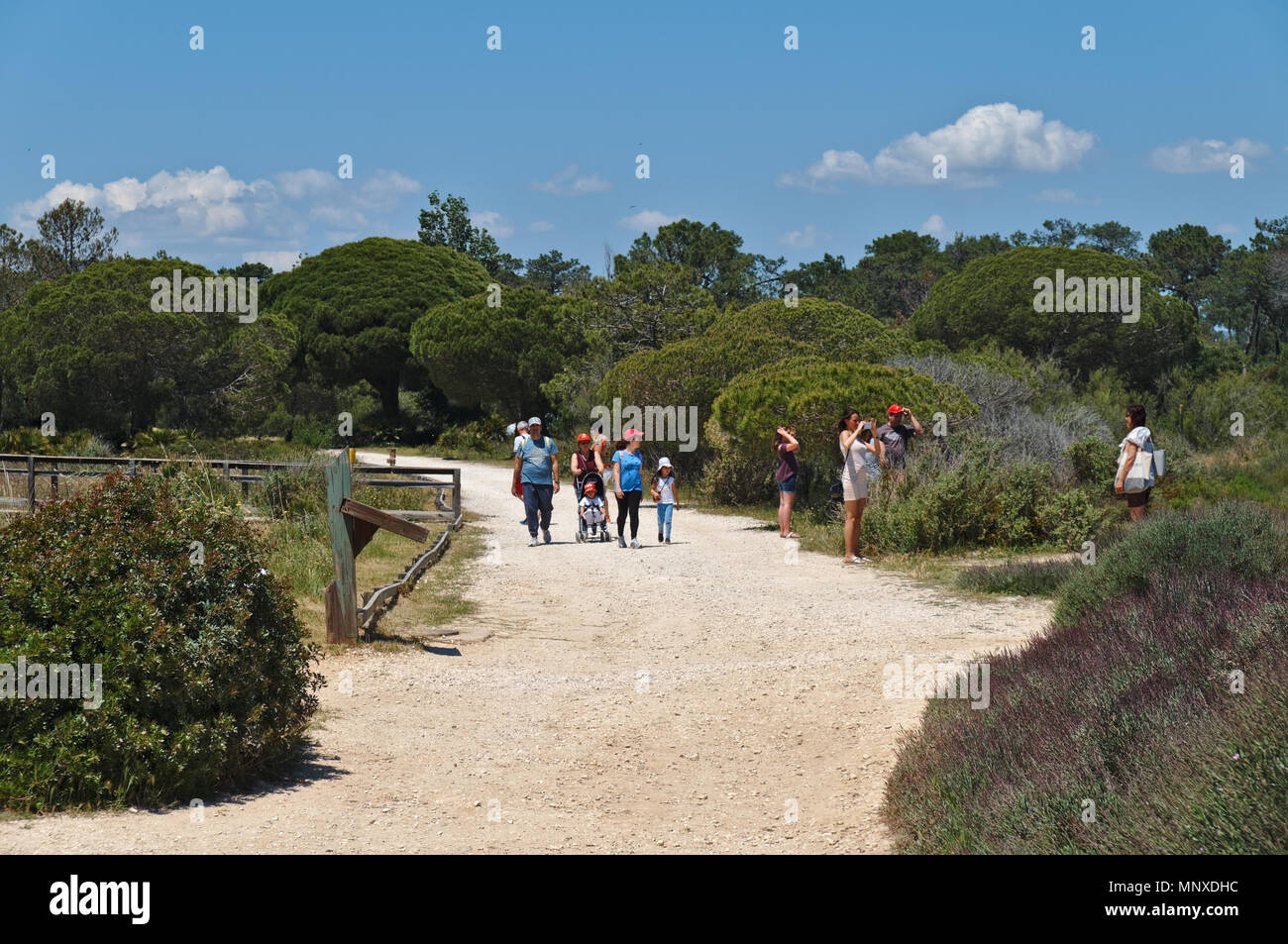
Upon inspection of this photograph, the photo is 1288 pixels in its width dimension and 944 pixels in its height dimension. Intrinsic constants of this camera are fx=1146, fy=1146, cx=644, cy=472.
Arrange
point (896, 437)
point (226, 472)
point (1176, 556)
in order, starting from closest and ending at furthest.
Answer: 1. point (1176, 556)
2. point (896, 437)
3. point (226, 472)

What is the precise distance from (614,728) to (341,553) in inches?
121

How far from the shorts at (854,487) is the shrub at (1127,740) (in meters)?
6.05

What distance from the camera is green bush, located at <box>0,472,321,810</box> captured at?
4.91m

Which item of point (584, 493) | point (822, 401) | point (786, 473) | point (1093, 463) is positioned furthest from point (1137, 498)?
point (584, 493)

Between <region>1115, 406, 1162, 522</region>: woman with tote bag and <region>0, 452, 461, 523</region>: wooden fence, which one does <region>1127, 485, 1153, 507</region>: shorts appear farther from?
<region>0, 452, 461, 523</region>: wooden fence

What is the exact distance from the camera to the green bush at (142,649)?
16.1 ft

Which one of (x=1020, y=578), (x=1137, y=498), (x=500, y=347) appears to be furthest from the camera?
(x=500, y=347)

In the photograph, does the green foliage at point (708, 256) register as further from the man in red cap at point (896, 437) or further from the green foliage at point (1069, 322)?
the man in red cap at point (896, 437)

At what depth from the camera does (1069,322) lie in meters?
40.2

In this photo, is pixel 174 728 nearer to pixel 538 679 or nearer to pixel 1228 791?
pixel 538 679

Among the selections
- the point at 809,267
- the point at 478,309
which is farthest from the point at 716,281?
the point at 809,267

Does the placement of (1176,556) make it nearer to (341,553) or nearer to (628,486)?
(341,553)

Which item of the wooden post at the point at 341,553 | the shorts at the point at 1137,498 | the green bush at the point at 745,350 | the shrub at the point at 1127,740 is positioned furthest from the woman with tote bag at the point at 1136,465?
the green bush at the point at 745,350

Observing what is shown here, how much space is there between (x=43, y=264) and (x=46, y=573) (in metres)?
55.0
